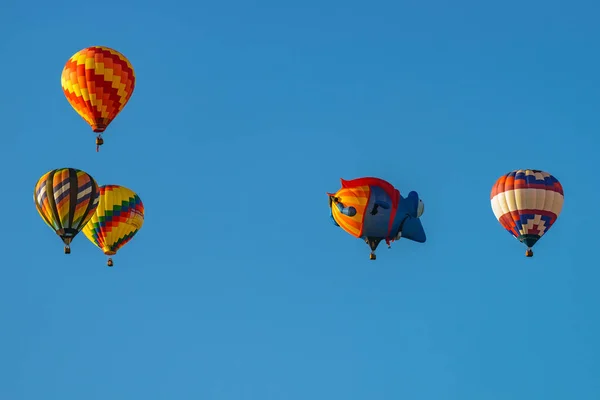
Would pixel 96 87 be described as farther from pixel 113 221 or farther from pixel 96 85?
pixel 113 221

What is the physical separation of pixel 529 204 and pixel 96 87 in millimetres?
13457

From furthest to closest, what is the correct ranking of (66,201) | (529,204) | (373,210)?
(529,204) → (66,201) → (373,210)

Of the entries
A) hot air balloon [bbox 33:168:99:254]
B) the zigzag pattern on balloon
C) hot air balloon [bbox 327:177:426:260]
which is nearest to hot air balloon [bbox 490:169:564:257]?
hot air balloon [bbox 327:177:426:260]

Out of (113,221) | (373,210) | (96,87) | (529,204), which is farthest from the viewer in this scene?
(113,221)

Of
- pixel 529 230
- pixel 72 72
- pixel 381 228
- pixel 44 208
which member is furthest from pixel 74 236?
pixel 529 230

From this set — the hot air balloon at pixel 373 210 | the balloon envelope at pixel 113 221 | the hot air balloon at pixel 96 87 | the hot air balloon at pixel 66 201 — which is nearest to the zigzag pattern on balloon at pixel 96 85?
the hot air balloon at pixel 96 87

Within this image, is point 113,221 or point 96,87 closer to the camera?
point 96,87

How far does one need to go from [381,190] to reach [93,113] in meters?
9.66

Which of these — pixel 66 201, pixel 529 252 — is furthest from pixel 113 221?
pixel 529 252

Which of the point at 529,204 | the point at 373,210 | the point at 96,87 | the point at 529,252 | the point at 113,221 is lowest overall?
the point at 113,221

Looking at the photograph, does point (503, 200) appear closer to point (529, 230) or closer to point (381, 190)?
point (529, 230)

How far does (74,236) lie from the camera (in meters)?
61.2

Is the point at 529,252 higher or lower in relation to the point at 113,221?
higher

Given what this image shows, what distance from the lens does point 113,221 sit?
2559 inches
